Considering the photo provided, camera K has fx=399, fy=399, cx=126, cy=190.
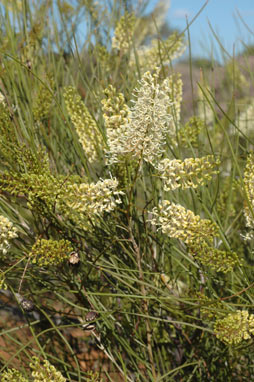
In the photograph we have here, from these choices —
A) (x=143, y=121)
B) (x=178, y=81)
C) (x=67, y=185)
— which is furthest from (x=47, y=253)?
(x=178, y=81)

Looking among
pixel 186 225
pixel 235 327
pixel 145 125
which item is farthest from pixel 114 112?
pixel 235 327

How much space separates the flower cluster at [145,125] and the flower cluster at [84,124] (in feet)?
0.64

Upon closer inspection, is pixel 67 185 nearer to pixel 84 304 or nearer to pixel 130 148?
pixel 130 148

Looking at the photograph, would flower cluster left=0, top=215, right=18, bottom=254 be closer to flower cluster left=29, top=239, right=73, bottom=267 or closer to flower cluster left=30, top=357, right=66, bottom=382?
flower cluster left=29, top=239, right=73, bottom=267

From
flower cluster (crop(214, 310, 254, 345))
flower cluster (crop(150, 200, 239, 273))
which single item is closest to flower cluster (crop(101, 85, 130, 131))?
flower cluster (crop(150, 200, 239, 273))

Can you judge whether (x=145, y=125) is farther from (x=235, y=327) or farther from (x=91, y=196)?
(x=235, y=327)

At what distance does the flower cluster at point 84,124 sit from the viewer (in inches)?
28.2

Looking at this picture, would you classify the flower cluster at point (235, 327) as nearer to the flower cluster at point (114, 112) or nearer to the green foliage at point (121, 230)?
the green foliage at point (121, 230)

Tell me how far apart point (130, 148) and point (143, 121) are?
0.14 ft

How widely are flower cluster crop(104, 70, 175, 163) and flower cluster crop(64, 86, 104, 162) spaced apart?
0.20 metres

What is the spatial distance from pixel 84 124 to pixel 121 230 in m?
0.20

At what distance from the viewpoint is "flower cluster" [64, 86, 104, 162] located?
28.2 inches

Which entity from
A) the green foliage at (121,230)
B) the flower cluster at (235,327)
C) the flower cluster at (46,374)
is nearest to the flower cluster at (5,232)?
the green foliage at (121,230)

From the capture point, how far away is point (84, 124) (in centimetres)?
73
